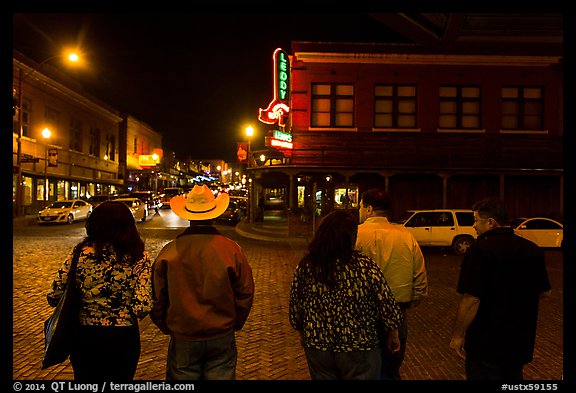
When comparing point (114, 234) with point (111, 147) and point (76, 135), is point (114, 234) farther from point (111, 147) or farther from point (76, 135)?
point (111, 147)

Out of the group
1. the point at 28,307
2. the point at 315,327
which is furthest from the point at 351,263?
the point at 28,307

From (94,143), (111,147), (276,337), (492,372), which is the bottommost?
(276,337)

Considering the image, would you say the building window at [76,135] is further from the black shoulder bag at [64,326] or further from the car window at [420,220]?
the black shoulder bag at [64,326]

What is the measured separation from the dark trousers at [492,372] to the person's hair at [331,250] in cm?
120

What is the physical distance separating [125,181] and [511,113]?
43.6 m

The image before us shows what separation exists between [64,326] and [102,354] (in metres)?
0.33

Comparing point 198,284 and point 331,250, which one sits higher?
point 331,250

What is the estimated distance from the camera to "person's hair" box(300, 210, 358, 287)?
2836 millimetres

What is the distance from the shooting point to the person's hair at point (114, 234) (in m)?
3.13

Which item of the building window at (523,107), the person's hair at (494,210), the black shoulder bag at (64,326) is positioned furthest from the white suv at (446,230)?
the black shoulder bag at (64,326)

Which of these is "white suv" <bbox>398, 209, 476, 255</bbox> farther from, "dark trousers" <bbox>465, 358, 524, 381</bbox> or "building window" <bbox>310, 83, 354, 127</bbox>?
"dark trousers" <bbox>465, 358, 524, 381</bbox>

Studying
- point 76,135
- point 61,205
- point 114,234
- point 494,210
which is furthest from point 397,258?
point 76,135

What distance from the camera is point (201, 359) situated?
3.07 m

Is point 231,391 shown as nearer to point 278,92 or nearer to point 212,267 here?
point 212,267
